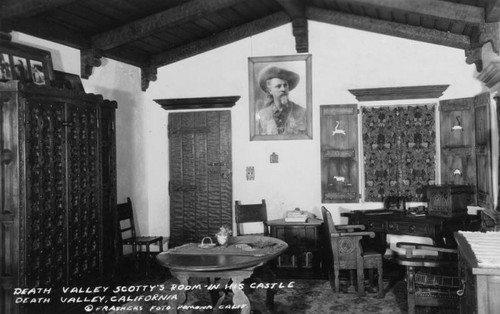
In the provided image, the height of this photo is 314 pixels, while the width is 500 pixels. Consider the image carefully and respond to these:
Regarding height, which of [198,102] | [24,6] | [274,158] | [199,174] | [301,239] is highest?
[24,6]

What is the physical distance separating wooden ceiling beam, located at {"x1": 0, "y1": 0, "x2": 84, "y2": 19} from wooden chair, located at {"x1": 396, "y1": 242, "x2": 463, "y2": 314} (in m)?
4.47

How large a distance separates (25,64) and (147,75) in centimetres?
303

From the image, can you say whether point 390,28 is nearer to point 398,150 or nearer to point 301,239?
A: point 398,150

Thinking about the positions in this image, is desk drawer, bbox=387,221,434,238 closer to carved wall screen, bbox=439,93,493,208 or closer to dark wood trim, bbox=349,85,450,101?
carved wall screen, bbox=439,93,493,208

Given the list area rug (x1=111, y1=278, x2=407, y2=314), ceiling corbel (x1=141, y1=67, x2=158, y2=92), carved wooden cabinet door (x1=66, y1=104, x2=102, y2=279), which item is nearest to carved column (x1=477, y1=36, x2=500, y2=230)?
area rug (x1=111, y1=278, x2=407, y2=314)

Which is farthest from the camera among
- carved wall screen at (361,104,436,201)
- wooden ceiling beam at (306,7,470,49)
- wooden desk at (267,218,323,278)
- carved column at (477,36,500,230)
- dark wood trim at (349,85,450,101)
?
carved wall screen at (361,104,436,201)

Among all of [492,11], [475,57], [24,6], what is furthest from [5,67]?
[475,57]

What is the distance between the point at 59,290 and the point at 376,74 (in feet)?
17.7

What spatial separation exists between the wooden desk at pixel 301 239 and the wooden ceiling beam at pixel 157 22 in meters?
3.12

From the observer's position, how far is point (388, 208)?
7.43 metres

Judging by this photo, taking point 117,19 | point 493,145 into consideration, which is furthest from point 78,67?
point 493,145

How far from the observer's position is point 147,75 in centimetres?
827

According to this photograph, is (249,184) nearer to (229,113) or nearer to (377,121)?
(229,113)

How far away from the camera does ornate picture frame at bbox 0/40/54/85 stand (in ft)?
16.6
